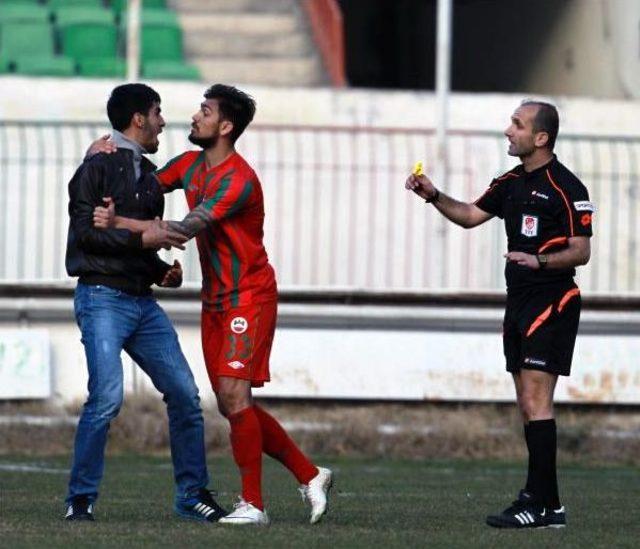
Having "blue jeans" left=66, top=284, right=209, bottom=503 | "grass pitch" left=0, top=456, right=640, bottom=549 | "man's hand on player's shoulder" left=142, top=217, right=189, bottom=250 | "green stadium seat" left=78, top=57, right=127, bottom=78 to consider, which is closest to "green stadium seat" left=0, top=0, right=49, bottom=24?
"green stadium seat" left=78, top=57, right=127, bottom=78

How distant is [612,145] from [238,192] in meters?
8.37

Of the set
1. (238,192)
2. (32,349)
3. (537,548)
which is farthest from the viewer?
(32,349)

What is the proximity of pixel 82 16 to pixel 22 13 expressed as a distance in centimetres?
71

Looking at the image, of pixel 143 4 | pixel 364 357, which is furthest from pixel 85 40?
pixel 364 357

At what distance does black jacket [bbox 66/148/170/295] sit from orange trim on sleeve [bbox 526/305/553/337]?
68.6 inches

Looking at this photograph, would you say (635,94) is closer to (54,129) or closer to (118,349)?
(54,129)

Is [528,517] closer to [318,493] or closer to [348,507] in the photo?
[318,493]

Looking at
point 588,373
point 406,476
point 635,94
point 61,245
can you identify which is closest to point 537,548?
point 406,476

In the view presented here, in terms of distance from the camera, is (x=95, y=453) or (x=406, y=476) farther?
(x=406, y=476)

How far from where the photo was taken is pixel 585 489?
38.8 feet

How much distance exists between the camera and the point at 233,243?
27.6ft

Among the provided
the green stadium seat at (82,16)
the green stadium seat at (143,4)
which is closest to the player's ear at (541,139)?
the green stadium seat at (82,16)

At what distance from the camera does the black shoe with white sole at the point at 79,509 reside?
8.39m

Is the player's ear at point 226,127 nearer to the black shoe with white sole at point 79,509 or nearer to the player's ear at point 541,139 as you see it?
the player's ear at point 541,139
